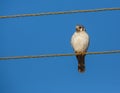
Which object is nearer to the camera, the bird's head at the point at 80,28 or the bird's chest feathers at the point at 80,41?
the bird's chest feathers at the point at 80,41

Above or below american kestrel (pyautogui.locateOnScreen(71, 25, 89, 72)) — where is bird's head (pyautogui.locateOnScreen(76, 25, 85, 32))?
above

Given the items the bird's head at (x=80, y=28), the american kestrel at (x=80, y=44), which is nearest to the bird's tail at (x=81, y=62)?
the american kestrel at (x=80, y=44)

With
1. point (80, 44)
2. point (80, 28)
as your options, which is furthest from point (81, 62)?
point (80, 28)

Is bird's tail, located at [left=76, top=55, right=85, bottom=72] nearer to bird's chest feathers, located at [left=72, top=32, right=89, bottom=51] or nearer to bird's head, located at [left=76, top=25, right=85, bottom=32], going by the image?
bird's chest feathers, located at [left=72, top=32, right=89, bottom=51]

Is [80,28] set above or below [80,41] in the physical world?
above

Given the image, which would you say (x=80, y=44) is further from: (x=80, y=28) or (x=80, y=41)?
(x=80, y=28)

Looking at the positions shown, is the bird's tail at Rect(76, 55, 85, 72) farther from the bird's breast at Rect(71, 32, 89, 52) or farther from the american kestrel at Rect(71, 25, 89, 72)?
the bird's breast at Rect(71, 32, 89, 52)

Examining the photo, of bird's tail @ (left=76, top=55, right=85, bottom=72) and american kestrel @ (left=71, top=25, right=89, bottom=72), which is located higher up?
american kestrel @ (left=71, top=25, right=89, bottom=72)

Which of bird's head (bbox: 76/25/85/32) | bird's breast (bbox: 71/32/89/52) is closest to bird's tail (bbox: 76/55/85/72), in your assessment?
bird's breast (bbox: 71/32/89/52)

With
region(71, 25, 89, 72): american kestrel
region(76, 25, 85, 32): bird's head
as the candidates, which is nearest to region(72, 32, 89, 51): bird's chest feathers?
region(71, 25, 89, 72): american kestrel

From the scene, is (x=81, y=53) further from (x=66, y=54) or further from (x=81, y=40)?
(x=66, y=54)

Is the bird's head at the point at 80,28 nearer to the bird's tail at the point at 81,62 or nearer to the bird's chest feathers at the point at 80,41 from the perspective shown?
the bird's chest feathers at the point at 80,41

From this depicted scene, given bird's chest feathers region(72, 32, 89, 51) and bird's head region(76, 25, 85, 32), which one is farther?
bird's head region(76, 25, 85, 32)

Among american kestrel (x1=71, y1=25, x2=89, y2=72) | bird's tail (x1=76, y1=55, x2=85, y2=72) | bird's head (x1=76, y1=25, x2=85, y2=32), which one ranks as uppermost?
bird's head (x1=76, y1=25, x2=85, y2=32)
